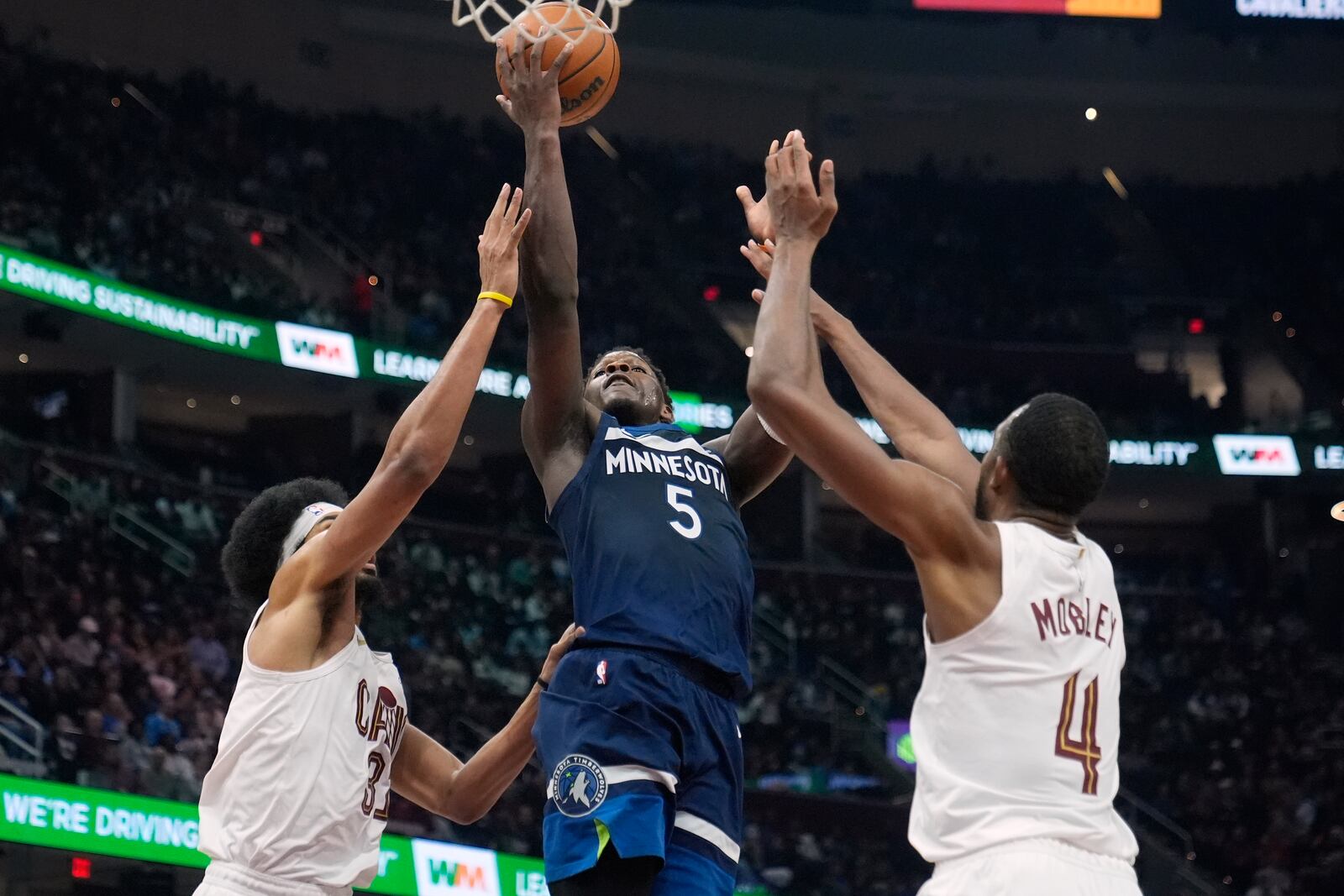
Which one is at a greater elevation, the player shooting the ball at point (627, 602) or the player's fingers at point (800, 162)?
the player's fingers at point (800, 162)

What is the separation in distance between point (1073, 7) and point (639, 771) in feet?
68.2

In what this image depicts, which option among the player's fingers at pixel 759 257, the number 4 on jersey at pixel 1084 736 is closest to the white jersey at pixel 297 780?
the player's fingers at pixel 759 257

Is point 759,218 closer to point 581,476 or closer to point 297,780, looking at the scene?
point 581,476

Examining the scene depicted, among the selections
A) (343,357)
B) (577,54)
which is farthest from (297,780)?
(343,357)

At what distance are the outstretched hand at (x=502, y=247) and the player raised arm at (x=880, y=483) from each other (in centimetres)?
96

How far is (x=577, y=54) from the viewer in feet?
15.8

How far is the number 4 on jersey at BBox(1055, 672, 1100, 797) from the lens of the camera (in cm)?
331

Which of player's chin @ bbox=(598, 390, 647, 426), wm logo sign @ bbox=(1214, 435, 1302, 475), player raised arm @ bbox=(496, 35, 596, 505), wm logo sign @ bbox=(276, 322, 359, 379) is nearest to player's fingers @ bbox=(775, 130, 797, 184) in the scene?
player raised arm @ bbox=(496, 35, 596, 505)

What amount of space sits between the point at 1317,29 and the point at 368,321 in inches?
562

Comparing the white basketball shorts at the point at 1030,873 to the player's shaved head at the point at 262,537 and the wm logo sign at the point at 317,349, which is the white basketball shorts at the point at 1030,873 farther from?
the wm logo sign at the point at 317,349

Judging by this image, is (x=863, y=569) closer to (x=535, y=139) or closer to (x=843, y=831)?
(x=843, y=831)

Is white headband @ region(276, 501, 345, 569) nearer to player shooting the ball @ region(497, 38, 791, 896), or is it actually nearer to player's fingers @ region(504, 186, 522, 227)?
player shooting the ball @ region(497, 38, 791, 896)

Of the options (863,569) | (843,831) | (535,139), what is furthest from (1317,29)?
(535,139)

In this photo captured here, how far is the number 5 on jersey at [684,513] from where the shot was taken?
436 centimetres
